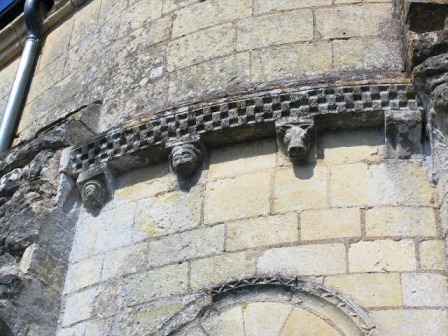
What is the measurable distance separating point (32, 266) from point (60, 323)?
481 mm

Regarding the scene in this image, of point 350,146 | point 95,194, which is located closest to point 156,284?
point 95,194

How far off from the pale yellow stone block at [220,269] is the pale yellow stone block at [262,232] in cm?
8

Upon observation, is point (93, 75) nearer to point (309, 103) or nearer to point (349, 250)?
point (309, 103)

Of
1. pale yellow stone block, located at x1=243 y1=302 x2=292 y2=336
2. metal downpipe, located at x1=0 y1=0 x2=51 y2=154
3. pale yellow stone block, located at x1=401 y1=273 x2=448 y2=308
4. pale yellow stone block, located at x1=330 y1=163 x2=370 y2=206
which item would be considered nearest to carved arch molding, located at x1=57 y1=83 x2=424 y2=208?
pale yellow stone block, located at x1=330 y1=163 x2=370 y2=206

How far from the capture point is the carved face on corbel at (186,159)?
265 inches

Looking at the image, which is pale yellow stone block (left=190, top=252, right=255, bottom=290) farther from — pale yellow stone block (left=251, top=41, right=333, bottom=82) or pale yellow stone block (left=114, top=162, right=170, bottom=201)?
pale yellow stone block (left=251, top=41, right=333, bottom=82)

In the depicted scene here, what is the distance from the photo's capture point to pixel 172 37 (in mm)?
7723

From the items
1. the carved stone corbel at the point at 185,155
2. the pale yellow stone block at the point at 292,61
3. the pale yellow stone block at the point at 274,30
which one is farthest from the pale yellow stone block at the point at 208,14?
the carved stone corbel at the point at 185,155

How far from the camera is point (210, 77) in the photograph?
7207 mm

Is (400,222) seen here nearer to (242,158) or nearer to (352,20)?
(242,158)

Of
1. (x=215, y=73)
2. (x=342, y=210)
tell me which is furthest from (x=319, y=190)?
(x=215, y=73)

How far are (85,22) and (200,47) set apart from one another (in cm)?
193

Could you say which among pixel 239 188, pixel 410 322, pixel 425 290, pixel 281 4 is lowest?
pixel 410 322

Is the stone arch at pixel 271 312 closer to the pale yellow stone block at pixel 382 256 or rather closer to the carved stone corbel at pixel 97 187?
the pale yellow stone block at pixel 382 256
